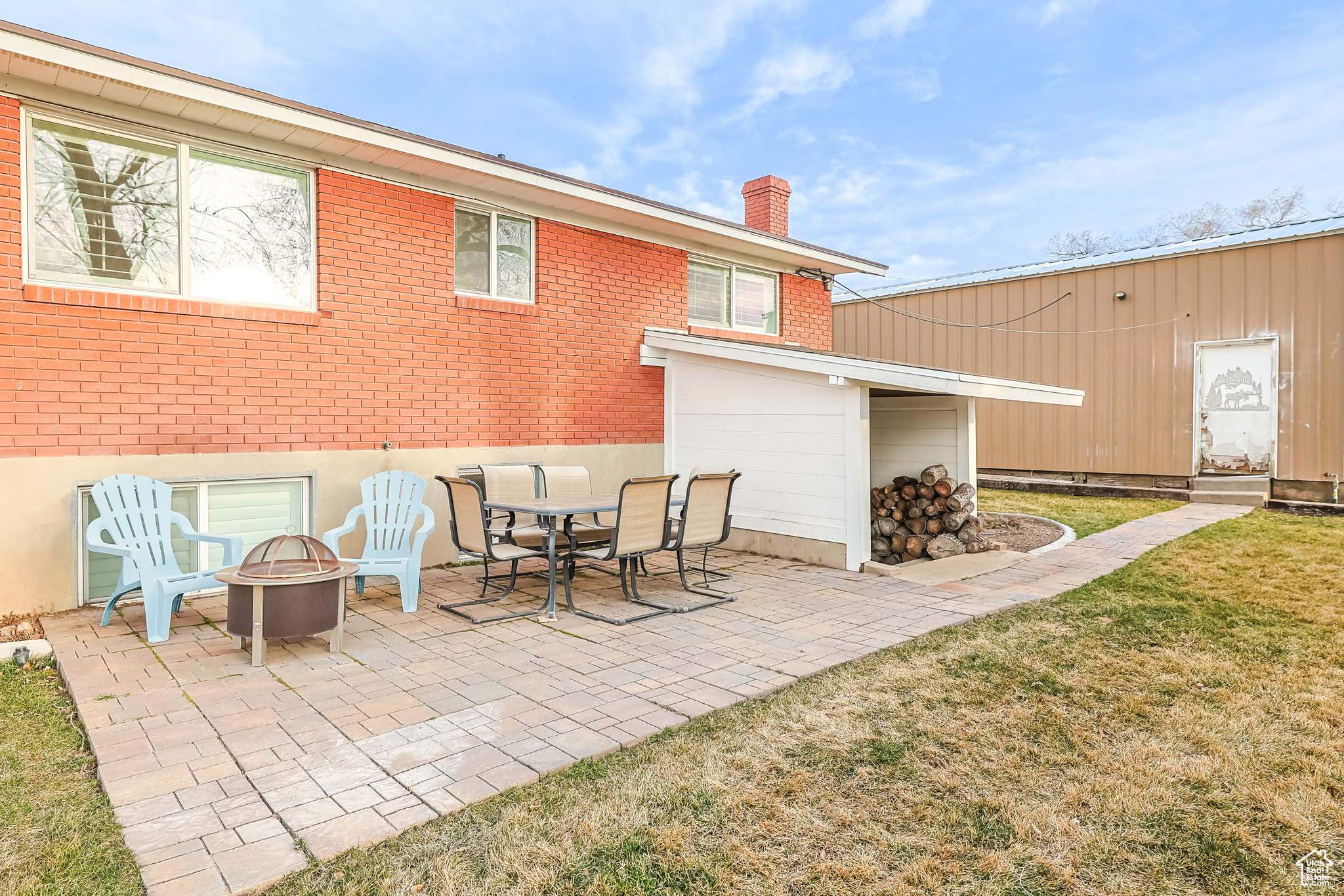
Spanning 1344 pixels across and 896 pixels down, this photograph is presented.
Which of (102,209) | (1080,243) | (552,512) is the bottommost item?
(552,512)

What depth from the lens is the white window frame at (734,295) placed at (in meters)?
9.80

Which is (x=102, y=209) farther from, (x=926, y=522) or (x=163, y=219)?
(x=926, y=522)

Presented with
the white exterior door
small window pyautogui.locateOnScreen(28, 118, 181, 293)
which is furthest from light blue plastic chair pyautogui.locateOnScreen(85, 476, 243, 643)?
the white exterior door

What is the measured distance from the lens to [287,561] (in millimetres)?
4625

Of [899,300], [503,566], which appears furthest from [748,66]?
[503,566]

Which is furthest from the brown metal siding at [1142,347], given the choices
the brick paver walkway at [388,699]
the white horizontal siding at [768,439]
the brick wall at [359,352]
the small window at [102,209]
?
the small window at [102,209]

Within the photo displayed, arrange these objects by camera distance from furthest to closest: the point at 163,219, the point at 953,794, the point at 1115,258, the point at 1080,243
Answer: the point at 1080,243, the point at 1115,258, the point at 163,219, the point at 953,794

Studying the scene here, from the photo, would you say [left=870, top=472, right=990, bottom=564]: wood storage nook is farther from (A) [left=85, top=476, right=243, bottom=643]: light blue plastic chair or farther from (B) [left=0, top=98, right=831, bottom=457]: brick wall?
(A) [left=85, top=476, right=243, bottom=643]: light blue plastic chair

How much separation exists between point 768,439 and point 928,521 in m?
2.05

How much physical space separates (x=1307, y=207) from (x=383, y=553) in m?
24.9

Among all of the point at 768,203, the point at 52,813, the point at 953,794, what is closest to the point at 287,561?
the point at 52,813

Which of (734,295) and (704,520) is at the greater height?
(734,295)

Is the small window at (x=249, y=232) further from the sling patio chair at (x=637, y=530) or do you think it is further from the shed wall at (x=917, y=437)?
the shed wall at (x=917, y=437)

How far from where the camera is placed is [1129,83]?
23906 millimetres
